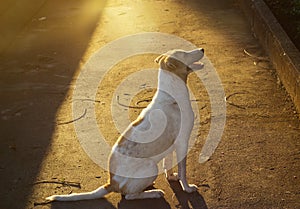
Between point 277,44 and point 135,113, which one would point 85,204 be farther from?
point 277,44

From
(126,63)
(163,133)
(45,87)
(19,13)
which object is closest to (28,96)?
(45,87)

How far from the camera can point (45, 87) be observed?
7.73 meters

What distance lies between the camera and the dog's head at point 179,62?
203 inches

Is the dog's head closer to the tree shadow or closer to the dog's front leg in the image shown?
the dog's front leg

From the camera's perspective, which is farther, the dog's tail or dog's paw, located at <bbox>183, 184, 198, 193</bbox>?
dog's paw, located at <bbox>183, 184, 198, 193</bbox>

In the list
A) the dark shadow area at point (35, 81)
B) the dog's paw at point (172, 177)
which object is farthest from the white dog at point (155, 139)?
the dark shadow area at point (35, 81)

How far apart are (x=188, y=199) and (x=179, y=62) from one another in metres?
1.19

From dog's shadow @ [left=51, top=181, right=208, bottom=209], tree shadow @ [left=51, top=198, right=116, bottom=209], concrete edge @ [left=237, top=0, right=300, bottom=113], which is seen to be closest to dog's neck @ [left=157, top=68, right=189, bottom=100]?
dog's shadow @ [left=51, top=181, right=208, bottom=209]

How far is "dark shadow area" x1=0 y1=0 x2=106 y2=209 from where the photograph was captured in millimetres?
5840

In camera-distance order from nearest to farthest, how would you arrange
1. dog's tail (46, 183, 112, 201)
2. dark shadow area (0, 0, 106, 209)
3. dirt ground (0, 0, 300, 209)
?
dog's tail (46, 183, 112, 201) → dirt ground (0, 0, 300, 209) → dark shadow area (0, 0, 106, 209)

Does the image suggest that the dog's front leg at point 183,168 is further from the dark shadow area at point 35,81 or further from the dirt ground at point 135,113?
the dark shadow area at point 35,81

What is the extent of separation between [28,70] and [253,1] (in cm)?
386

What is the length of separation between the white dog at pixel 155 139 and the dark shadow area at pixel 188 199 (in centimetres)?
6

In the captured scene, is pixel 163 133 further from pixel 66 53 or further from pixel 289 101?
pixel 66 53
